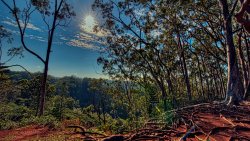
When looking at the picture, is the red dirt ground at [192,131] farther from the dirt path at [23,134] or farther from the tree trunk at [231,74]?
the dirt path at [23,134]

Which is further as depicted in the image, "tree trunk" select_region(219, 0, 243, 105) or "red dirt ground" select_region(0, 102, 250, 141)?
"tree trunk" select_region(219, 0, 243, 105)

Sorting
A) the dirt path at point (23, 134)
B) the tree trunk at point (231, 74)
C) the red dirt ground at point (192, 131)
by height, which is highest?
the tree trunk at point (231, 74)

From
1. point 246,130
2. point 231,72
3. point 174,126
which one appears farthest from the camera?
point 231,72

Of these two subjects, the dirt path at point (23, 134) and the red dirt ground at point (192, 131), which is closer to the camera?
the red dirt ground at point (192, 131)

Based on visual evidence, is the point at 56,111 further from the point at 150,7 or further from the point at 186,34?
the point at 186,34

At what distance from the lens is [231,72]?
361 inches

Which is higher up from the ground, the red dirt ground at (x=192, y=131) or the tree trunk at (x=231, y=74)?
the tree trunk at (x=231, y=74)

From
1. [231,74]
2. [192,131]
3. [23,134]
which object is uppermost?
[231,74]

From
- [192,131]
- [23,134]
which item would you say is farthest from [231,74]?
[23,134]

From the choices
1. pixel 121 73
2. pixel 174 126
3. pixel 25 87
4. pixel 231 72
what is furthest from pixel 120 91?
pixel 174 126

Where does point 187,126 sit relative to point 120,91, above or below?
below

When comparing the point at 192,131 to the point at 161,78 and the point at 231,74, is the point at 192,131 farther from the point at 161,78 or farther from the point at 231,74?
the point at 161,78

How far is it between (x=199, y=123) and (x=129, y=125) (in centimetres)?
237

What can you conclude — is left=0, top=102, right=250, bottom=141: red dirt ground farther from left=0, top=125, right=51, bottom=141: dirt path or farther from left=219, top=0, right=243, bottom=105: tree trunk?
left=0, top=125, right=51, bottom=141: dirt path
